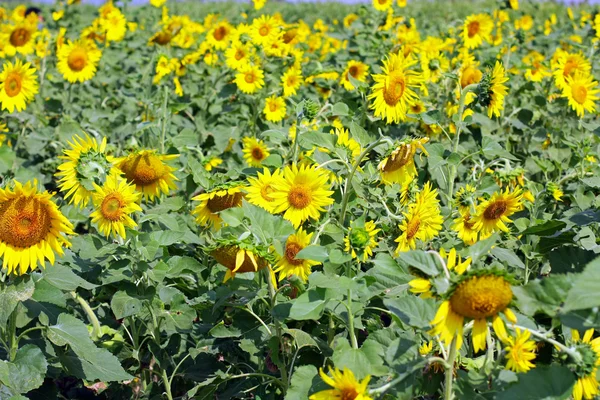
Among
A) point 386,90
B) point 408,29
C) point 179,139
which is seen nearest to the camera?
point 386,90

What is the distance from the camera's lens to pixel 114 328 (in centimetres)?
270

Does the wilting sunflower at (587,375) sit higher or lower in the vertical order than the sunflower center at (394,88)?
lower

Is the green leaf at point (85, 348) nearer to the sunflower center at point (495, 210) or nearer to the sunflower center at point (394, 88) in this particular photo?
the sunflower center at point (495, 210)

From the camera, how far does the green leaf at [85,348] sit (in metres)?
2.04

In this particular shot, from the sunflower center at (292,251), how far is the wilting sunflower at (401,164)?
399mm

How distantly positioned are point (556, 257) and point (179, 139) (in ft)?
5.42

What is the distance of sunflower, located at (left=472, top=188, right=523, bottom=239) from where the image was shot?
2.40 meters

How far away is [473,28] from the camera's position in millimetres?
4828

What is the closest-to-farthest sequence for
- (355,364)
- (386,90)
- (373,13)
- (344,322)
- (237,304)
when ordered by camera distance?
1. (355,364)
2. (344,322)
3. (237,304)
4. (386,90)
5. (373,13)

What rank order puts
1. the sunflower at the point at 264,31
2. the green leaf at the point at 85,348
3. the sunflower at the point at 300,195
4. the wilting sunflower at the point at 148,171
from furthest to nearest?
the sunflower at the point at 264,31 < the wilting sunflower at the point at 148,171 < the sunflower at the point at 300,195 < the green leaf at the point at 85,348

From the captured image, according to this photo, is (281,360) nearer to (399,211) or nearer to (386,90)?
(399,211)

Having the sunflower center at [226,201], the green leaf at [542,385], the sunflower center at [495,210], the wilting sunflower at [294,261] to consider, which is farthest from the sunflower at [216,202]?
the green leaf at [542,385]

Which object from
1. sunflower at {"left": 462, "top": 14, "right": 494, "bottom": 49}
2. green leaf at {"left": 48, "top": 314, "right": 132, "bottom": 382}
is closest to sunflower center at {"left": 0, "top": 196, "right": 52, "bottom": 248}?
green leaf at {"left": 48, "top": 314, "right": 132, "bottom": 382}

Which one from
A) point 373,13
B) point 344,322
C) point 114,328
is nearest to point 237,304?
point 344,322
